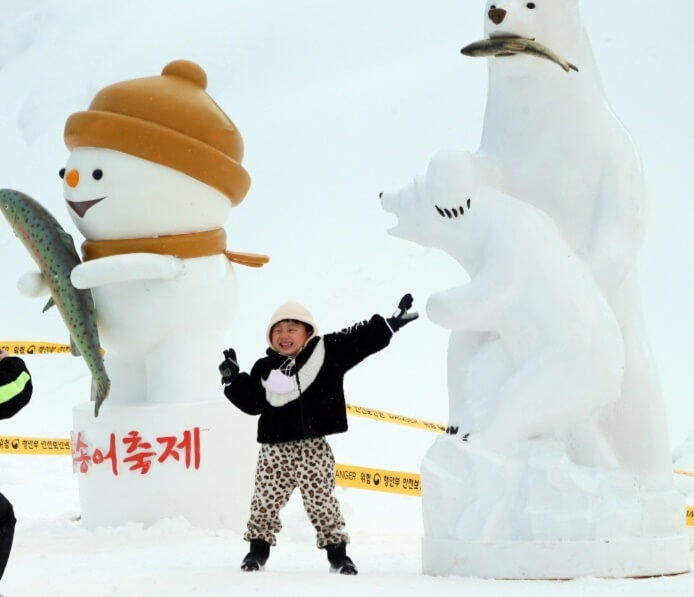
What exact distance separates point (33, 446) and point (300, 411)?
3.25m

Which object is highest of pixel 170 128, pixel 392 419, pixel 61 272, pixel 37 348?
pixel 170 128

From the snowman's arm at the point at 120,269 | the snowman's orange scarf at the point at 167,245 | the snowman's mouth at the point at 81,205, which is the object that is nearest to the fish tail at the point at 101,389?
the snowman's arm at the point at 120,269

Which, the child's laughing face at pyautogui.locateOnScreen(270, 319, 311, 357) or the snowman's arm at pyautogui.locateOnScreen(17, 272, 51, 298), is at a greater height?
the snowman's arm at pyautogui.locateOnScreen(17, 272, 51, 298)

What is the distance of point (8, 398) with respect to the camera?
355 centimetres

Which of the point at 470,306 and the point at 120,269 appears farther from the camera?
the point at 120,269

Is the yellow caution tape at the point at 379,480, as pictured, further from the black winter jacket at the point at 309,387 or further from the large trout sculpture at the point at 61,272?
the black winter jacket at the point at 309,387

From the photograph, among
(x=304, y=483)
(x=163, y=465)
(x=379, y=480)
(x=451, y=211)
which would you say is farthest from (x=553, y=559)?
(x=379, y=480)

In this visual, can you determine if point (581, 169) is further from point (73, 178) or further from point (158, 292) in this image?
point (73, 178)

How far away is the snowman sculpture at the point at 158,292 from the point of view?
18.2 feet

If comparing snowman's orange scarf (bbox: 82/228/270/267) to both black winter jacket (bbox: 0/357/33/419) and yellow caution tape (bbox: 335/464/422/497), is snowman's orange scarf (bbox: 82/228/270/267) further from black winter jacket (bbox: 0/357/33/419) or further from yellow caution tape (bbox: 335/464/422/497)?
black winter jacket (bbox: 0/357/33/419)

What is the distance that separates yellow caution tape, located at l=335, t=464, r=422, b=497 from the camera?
619cm

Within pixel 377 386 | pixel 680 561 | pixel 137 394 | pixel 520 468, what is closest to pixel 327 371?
pixel 520 468

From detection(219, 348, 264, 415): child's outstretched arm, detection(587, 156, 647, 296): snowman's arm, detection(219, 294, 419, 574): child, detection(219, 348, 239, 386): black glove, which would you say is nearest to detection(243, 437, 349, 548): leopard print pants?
detection(219, 294, 419, 574): child

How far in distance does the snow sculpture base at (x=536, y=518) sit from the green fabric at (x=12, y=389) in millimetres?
1339
